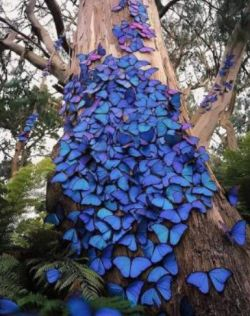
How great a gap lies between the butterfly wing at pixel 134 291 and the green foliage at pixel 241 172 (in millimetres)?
1437

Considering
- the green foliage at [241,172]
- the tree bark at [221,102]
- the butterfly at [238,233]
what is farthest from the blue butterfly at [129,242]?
the tree bark at [221,102]

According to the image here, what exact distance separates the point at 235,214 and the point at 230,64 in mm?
3405

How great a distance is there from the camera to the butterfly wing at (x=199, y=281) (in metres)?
2.29

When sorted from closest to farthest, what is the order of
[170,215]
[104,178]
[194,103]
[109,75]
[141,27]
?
[170,215], [104,178], [109,75], [141,27], [194,103]

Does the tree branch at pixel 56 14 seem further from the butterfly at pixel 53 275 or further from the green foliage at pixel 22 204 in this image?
the butterfly at pixel 53 275

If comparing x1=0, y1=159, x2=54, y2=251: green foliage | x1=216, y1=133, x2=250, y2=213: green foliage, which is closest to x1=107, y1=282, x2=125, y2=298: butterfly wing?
x1=0, y1=159, x2=54, y2=251: green foliage

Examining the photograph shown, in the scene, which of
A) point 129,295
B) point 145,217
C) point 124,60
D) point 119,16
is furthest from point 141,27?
point 129,295

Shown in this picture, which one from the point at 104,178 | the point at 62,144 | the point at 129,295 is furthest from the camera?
the point at 62,144

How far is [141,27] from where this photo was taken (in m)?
3.68

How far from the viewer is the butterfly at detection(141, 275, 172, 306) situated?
2.30m

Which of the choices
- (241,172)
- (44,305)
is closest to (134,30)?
(241,172)

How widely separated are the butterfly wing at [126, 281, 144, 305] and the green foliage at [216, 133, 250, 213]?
4.72 feet

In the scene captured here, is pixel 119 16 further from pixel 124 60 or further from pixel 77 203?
pixel 77 203

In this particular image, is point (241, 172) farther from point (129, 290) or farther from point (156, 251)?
point (129, 290)
